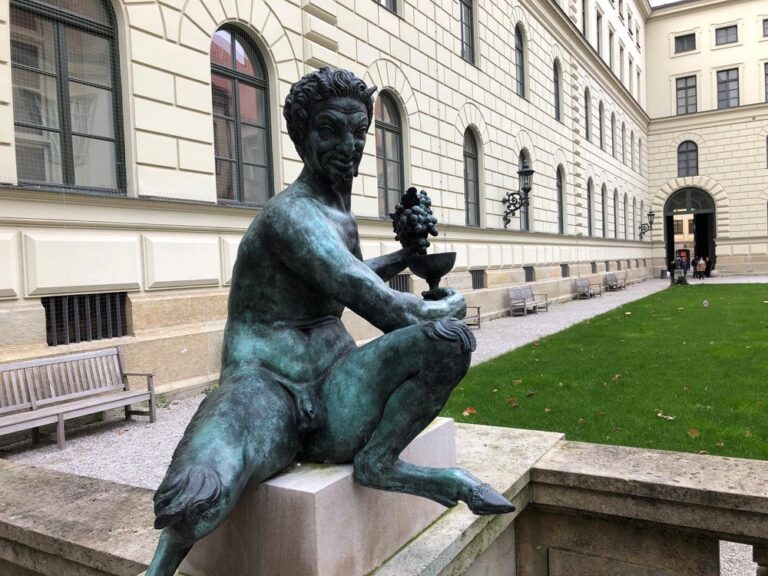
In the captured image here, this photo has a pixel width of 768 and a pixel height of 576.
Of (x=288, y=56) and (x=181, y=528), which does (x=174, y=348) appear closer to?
(x=288, y=56)

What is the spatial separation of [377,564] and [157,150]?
734 cm

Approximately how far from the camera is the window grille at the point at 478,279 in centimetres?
1717

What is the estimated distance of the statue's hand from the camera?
6.77ft

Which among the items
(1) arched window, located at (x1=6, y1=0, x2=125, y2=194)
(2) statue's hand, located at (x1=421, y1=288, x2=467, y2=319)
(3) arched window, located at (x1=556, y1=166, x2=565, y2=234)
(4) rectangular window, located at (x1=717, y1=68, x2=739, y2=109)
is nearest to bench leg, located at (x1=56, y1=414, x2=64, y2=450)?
(1) arched window, located at (x1=6, y1=0, x2=125, y2=194)

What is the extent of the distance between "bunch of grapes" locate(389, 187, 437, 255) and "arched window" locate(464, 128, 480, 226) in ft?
48.2

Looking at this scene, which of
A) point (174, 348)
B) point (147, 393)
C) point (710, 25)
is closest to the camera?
point (147, 393)

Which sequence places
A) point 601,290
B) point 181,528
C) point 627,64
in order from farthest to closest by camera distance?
point 627,64, point 601,290, point 181,528

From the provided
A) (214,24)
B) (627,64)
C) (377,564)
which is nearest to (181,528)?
(377,564)

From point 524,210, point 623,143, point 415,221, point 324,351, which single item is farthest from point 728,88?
point 324,351

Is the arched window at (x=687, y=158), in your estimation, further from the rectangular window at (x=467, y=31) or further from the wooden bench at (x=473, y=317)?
the wooden bench at (x=473, y=317)

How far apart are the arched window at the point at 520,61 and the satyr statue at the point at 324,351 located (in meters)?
19.7

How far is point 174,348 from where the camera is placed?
26.5 ft

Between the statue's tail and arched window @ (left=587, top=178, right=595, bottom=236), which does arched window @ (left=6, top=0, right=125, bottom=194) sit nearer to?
the statue's tail

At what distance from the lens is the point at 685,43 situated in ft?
139
